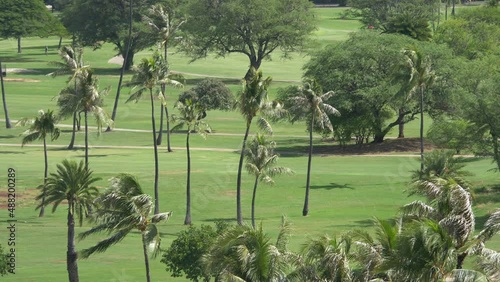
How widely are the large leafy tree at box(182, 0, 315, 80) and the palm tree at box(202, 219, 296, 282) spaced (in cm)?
9920

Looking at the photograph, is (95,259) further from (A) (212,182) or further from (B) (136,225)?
(A) (212,182)

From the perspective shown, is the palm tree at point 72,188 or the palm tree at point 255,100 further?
the palm tree at point 255,100

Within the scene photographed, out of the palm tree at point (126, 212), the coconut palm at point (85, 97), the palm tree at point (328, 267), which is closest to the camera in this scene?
the palm tree at point (328, 267)

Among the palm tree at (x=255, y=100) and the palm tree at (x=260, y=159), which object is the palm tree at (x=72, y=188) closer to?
the palm tree at (x=255, y=100)

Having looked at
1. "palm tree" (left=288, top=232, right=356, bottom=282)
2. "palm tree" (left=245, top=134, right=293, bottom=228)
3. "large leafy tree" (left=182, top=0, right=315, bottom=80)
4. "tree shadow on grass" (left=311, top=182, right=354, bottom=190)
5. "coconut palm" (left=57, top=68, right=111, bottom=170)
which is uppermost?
"large leafy tree" (left=182, top=0, right=315, bottom=80)

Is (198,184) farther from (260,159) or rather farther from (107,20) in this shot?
(107,20)

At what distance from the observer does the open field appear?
55.0 m

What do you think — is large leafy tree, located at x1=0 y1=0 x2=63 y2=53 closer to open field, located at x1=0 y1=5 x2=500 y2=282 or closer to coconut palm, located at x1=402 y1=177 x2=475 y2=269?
open field, located at x1=0 y1=5 x2=500 y2=282

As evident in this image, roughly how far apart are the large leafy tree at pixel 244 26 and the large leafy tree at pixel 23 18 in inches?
712

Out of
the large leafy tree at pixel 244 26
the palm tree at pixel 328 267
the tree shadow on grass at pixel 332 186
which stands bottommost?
the tree shadow on grass at pixel 332 186

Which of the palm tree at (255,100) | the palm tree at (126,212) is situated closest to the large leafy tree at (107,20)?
the palm tree at (255,100)

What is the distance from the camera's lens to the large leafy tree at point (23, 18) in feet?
444

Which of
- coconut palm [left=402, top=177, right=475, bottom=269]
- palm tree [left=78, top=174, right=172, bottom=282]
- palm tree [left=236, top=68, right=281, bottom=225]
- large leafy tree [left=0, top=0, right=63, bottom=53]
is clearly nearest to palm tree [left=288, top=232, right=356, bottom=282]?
coconut palm [left=402, top=177, right=475, bottom=269]

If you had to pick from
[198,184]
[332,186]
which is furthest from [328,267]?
[332,186]
